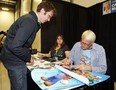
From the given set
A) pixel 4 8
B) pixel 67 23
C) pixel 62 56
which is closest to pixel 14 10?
pixel 4 8

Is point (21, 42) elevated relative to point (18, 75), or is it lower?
elevated

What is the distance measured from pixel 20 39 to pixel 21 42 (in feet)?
0.08

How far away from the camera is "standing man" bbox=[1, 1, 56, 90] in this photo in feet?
4.84

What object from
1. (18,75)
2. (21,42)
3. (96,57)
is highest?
(21,42)

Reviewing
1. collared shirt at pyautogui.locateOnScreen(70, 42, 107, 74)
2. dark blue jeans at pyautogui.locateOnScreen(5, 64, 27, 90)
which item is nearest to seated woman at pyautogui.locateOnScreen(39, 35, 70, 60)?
collared shirt at pyautogui.locateOnScreen(70, 42, 107, 74)

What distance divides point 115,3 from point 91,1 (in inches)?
42.5

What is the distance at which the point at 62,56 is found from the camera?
11.3ft

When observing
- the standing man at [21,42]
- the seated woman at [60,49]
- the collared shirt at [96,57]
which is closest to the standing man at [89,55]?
the collared shirt at [96,57]

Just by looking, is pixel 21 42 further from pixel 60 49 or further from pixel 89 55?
pixel 60 49

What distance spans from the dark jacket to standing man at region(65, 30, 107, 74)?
66 centimetres

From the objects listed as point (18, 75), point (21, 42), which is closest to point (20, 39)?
point (21, 42)

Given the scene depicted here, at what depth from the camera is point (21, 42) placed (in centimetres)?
146

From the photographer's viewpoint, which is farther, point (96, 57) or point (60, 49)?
point (60, 49)

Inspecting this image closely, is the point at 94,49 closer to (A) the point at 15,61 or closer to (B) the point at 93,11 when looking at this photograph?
(A) the point at 15,61
